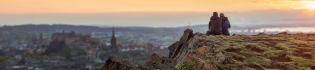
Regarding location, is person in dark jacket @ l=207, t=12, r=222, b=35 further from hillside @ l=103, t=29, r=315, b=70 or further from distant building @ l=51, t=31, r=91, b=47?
distant building @ l=51, t=31, r=91, b=47

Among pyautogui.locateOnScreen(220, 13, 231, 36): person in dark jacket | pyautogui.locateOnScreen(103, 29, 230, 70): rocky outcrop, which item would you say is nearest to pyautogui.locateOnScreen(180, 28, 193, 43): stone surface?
pyautogui.locateOnScreen(220, 13, 231, 36): person in dark jacket

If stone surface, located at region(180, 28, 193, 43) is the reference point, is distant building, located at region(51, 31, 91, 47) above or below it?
below

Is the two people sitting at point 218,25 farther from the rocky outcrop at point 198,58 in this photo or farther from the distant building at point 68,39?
the distant building at point 68,39

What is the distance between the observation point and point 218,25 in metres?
16.9

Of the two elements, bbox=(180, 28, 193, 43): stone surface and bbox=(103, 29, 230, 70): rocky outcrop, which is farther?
bbox=(180, 28, 193, 43): stone surface

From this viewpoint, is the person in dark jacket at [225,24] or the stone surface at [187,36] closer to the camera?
the stone surface at [187,36]

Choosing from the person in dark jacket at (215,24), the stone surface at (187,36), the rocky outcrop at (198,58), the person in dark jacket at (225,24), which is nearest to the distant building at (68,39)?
the stone surface at (187,36)

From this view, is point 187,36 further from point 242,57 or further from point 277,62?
point 277,62

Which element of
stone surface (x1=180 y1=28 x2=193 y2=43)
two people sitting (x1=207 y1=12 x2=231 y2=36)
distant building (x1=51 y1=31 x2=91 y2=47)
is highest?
two people sitting (x1=207 y1=12 x2=231 y2=36)

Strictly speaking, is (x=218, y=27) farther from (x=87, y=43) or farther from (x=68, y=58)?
(x=87, y=43)

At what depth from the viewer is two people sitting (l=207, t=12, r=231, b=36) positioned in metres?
16.7

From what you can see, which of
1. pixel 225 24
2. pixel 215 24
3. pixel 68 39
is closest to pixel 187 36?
A: pixel 215 24

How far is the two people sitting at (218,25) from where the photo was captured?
16734 mm

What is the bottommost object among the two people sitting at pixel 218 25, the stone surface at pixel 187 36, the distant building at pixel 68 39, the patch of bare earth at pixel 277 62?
the distant building at pixel 68 39
